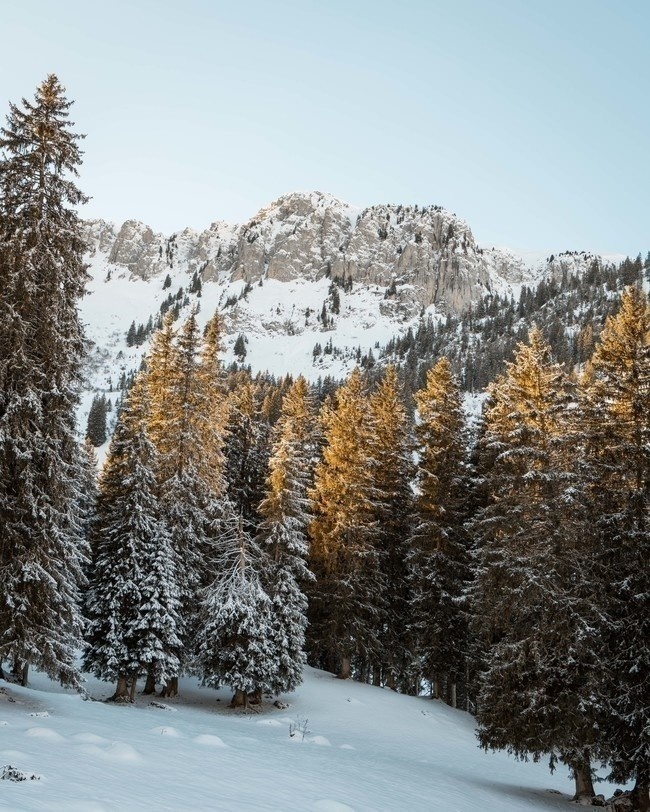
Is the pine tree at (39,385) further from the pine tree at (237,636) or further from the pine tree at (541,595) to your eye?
the pine tree at (541,595)

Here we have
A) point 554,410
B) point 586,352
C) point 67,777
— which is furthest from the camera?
point 586,352

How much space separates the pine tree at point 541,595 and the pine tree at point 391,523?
35.5 feet

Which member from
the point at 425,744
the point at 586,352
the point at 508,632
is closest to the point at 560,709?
the point at 508,632

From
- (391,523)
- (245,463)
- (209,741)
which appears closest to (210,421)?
(245,463)

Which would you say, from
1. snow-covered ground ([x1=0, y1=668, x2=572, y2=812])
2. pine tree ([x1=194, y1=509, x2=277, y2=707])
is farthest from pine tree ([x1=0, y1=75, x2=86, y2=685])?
pine tree ([x1=194, y1=509, x2=277, y2=707])

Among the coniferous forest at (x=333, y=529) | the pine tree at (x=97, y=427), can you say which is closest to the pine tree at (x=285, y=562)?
the coniferous forest at (x=333, y=529)

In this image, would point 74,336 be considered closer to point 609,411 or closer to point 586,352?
point 609,411

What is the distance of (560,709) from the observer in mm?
15586

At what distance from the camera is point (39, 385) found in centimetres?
1526

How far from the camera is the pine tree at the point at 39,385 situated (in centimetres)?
1424

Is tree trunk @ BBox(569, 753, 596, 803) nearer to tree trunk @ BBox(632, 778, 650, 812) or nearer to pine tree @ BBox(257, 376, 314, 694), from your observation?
tree trunk @ BBox(632, 778, 650, 812)

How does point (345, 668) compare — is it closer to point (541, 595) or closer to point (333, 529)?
point (333, 529)

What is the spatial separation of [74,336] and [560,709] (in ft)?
51.0

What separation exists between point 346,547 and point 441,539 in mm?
4602
